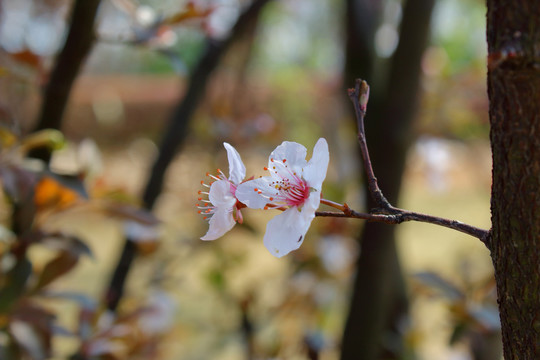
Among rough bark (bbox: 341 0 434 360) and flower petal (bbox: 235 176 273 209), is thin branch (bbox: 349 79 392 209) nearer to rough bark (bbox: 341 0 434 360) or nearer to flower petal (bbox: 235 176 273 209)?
flower petal (bbox: 235 176 273 209)

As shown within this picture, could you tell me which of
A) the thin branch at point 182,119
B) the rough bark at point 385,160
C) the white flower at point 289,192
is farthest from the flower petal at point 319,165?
the thin branch at point 182,119

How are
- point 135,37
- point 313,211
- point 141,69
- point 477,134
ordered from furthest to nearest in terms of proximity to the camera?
point 141,69
point 477,134
point 135,37
point 313,211

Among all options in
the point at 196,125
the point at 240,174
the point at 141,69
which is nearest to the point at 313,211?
the point at 240,174

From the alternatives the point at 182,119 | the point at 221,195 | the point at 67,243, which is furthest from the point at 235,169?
the point at 182,119

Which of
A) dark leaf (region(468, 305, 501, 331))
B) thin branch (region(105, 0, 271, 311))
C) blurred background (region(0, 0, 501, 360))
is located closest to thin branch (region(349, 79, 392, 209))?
blurred background (region(0, 0, 501, 360))

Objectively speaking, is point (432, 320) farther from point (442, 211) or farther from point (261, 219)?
point (442, 211)
